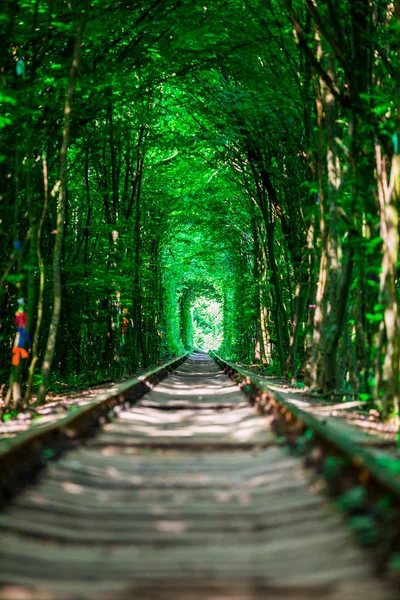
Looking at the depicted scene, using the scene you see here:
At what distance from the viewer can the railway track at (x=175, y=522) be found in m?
2.76

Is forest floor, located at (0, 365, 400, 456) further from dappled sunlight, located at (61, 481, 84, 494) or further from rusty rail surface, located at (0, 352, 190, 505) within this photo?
dappled sunlight, located at (61, 481, 84, 494)

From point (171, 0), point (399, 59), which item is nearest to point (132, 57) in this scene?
point (171, 0)

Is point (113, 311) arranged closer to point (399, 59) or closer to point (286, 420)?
point (399, 59)

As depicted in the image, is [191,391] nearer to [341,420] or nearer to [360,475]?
[341,420]

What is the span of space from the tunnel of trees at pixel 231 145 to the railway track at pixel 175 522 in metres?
2.67

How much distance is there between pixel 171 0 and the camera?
13.0 meters

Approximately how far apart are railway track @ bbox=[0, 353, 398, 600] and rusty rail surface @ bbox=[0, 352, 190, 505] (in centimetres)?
2

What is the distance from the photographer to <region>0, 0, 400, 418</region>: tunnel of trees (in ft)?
30.8

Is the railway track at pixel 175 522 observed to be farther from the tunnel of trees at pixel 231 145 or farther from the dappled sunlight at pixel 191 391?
the dappled sunlight at pixel 191 391

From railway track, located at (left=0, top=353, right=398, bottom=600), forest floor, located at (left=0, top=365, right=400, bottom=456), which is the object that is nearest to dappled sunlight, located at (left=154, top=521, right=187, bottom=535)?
railway track, located at (left=0, top=353, right=398, bottom=600)

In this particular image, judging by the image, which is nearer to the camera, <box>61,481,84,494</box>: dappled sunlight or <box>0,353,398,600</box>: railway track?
<box>0,353,398,600</box>: railway track

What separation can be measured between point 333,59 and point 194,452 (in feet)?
25.0

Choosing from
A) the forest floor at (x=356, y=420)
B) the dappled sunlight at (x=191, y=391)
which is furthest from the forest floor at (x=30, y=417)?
the dappled sunlight at (x=191, y=391)

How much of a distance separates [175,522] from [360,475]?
1.03m
